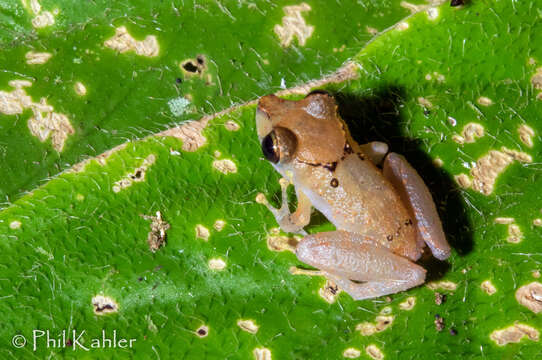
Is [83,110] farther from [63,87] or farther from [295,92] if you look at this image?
[295,92]

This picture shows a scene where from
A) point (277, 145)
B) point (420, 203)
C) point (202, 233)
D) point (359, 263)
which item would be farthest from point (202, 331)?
point (420, 203)

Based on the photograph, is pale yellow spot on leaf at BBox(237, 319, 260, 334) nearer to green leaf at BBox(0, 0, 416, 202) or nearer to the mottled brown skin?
the mottled brown skin

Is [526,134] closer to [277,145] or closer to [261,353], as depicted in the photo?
[277,145]

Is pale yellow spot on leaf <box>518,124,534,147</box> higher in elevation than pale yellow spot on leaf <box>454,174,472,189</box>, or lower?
higher

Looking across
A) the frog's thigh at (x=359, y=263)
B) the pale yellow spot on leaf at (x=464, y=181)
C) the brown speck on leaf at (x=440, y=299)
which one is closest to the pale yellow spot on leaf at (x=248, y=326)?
the frog's thigh at (x=359, y=263)

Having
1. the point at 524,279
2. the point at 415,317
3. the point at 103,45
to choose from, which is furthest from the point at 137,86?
the point at 524,279

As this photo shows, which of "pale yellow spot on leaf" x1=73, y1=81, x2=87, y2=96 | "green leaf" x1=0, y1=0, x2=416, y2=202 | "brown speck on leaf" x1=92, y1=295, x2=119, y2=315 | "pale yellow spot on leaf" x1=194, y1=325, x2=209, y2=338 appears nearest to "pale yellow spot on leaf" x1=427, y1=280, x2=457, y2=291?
"pale yellow spot on leaf" x1=194, y1=325, x2=209, y2=338

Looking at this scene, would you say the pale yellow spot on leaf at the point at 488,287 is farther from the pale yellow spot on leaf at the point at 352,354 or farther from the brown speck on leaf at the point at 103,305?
the brown speck on leaf at the point at 103,305
